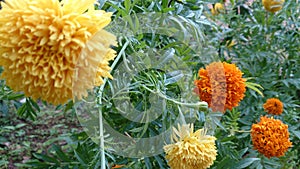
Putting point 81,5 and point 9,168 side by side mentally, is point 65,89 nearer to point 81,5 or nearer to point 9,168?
point 81,5

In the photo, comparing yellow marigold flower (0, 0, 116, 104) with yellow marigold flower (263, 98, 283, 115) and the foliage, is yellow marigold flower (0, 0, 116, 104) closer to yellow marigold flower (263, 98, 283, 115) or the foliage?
the foliage

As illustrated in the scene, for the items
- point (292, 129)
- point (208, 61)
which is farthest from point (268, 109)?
point (208, 61)

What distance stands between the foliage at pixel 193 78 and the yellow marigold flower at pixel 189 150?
A: 5cm

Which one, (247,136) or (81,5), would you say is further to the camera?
(247,136)

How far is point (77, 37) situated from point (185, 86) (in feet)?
1.37

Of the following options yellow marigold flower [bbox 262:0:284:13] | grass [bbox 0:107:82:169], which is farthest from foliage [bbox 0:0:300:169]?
yellow marigold flower [bbox 262:0:284:13]

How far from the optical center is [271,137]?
47.0 inches

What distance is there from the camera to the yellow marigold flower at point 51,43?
21.0 inches

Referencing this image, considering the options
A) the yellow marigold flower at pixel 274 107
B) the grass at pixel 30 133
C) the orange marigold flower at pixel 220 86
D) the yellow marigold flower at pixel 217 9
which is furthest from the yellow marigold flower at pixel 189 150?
the grass at pixel 30 133

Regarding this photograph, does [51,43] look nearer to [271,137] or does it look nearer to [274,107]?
[271,137]

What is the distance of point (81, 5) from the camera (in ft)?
1.82

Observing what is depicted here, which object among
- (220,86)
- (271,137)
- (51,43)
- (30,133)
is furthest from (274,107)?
(30,133)

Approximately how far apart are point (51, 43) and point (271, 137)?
86cm

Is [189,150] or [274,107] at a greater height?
[189,150]
